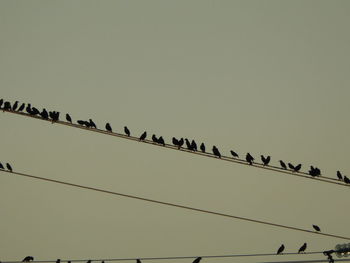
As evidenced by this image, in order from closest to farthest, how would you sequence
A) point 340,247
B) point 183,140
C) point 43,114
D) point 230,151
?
point 340,247 → point 43,114 → point 183,140 → point 230,151

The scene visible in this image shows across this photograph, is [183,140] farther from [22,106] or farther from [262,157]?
[22,106]

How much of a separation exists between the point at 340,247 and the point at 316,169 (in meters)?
3.53

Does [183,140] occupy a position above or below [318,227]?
above

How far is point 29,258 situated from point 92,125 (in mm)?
4471

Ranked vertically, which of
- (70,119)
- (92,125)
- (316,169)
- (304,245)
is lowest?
(304,245)

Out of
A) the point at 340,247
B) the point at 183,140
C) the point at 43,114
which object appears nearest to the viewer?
the point at 340,247

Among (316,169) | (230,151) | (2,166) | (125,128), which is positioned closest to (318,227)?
(316,169)

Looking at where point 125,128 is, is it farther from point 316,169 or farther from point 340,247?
point 340,247

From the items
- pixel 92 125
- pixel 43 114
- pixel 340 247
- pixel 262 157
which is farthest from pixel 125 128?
pixel 340 247

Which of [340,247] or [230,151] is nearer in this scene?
[340,247]

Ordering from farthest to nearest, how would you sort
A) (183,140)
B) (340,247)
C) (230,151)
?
(230,151) → (183,140) → (340,247)

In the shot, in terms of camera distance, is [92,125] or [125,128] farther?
[125,128]

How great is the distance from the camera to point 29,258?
14992 millimetres

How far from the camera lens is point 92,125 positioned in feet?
48.2
